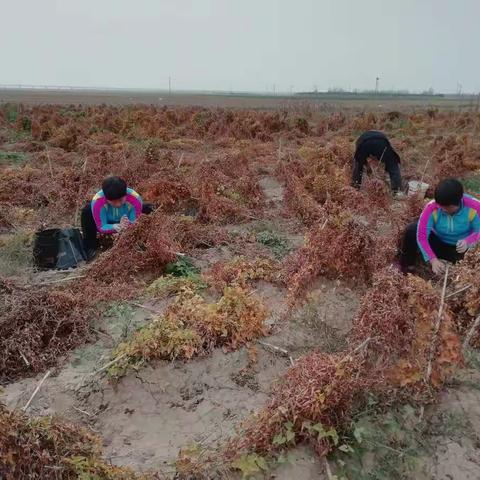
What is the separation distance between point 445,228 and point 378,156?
4.19 m

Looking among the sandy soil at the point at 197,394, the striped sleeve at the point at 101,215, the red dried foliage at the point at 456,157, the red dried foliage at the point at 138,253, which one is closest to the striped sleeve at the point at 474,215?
the sandy soil at the point at 197,394

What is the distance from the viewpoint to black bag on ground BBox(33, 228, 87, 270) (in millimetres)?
5592

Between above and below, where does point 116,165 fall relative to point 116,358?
above

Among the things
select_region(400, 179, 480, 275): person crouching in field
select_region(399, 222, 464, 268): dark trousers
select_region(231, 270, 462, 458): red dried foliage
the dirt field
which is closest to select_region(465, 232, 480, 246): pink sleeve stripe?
select_region(400, 179, 480, 275): person crouching in field

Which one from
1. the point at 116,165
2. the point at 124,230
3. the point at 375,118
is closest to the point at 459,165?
the point at 116,165

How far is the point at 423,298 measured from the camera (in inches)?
120

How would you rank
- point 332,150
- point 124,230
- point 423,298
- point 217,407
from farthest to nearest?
point 332,150 < point 124,230 < point 217,407 < point 423,298

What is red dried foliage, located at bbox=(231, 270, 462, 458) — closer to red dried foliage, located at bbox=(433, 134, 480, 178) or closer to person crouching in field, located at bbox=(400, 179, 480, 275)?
person crouching in field, located at bbox=(400, 179, 480, 275)

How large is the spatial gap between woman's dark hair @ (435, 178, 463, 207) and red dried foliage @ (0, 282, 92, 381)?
3.12 m

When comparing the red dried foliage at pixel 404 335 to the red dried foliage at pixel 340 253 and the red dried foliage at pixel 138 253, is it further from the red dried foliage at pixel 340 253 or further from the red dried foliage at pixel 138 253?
the red dried foliage at pixel 138 253

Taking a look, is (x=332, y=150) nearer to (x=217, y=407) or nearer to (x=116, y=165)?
(x=116, y=165)

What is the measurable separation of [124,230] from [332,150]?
749 centimetres

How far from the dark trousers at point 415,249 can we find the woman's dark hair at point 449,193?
57 cm

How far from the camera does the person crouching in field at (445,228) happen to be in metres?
4.46
